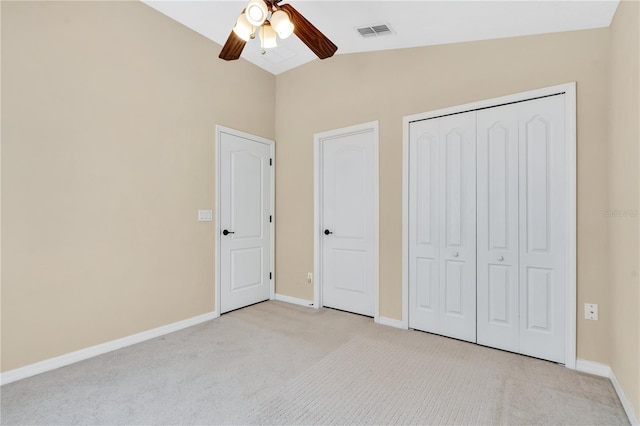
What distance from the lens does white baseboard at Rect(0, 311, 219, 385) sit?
2223 mm

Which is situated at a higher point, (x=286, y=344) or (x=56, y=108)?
(x=56, y=108)

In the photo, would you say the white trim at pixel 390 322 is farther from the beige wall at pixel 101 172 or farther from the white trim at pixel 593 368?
the beige wall at pixel 101 172

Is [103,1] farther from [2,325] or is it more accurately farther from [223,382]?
[223,382]

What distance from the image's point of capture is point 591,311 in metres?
2.34

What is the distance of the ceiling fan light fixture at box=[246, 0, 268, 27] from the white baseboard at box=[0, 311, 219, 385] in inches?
111

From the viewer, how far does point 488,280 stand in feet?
9.12

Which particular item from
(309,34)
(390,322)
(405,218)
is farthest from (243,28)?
(390,322)

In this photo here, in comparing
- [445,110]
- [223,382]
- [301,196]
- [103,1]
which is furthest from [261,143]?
[223,382]

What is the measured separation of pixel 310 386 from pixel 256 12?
2.48m

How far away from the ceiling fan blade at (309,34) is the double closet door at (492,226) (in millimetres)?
1274

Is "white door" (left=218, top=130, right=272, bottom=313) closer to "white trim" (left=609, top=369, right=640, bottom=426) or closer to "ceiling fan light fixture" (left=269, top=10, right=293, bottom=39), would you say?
"ceiling fan light fixture" (left=269, top=10, right=293, bottom=39)

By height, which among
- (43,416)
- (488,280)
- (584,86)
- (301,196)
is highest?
(584,86)

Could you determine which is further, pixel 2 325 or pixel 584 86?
pixel 584 86

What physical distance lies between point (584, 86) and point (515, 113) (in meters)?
0.46
